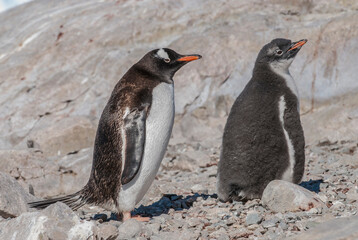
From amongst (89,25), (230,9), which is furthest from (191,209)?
(89,25)

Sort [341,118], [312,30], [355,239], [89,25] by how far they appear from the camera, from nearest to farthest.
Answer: [355,239]
[341,118]
[312,30]
[89,25]

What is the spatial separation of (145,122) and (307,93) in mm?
4815

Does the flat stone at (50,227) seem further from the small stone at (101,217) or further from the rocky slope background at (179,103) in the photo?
the small stone at (101,217)

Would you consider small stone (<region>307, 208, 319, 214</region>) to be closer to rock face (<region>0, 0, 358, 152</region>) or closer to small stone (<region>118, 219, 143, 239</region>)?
small stone (<region>118, 219, 143, 239</region>)

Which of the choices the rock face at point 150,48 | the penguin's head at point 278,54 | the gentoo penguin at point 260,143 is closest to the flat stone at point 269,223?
the gentoo penguin at point 260,143

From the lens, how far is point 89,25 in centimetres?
1136

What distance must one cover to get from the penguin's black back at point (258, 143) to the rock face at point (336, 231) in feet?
5.67

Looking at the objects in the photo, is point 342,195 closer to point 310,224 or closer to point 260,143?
point 260,143

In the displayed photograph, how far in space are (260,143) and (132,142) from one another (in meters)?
1.14

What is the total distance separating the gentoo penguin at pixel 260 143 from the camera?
4.97 m

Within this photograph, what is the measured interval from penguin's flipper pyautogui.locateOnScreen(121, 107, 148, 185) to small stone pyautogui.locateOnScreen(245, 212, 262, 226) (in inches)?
39.0

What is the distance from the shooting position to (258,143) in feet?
16.3

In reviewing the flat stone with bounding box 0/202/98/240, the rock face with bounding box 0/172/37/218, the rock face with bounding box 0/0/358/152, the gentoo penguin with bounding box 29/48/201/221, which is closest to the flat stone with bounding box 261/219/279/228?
the gentoo penguin with bounding box 29/48/201/221

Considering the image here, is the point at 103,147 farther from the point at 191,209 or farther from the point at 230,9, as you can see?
the point at 230,9
